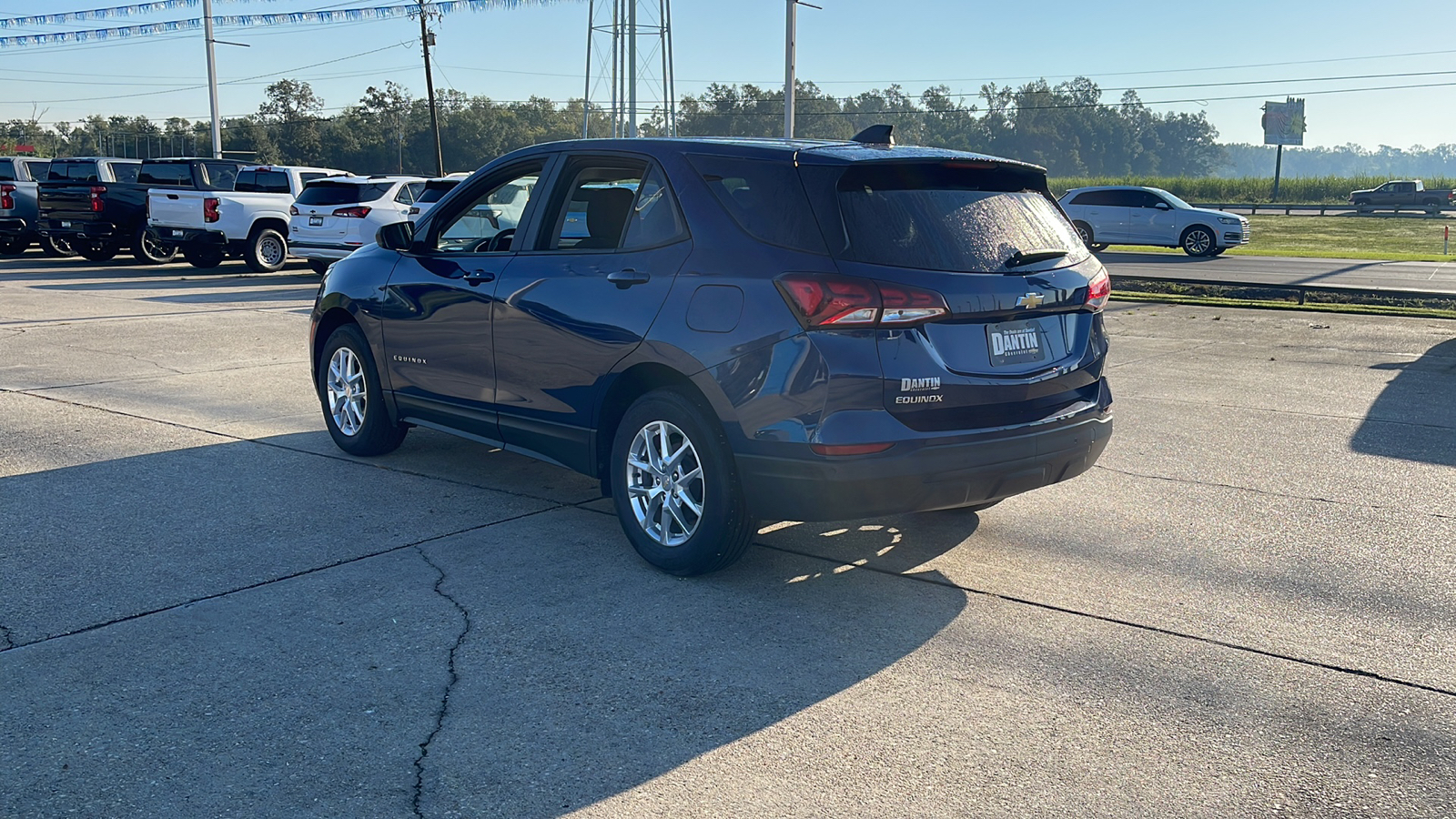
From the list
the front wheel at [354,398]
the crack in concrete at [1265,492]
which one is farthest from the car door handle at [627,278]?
the crack in concrete at [1265,492]

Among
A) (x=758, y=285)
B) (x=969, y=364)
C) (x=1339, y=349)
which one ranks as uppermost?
(x=758, y=285)

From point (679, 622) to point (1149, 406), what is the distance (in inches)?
231

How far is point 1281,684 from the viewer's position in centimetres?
401

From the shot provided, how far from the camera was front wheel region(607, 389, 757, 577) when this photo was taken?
4805mm

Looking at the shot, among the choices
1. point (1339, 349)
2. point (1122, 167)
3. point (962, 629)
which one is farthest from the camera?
point (1122, 167)

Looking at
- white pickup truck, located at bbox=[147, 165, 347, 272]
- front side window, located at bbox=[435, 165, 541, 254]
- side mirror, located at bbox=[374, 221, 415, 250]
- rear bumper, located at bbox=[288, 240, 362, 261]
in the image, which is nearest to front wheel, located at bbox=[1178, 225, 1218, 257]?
white pickup truck, located at bbox=[147, 165, 347, 272]

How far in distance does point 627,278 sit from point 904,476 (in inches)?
57.7

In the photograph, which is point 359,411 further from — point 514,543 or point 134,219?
point 134,219

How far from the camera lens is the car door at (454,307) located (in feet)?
19.6

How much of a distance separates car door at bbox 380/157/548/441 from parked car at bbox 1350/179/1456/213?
62.8 m

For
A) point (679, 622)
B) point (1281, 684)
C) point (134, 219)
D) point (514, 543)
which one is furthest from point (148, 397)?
point (134, 219)

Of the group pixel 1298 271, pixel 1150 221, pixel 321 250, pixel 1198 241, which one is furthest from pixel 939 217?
pixel 1150 221

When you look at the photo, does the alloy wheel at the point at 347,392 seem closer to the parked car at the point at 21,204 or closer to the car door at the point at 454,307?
the car door at the point at 454,307

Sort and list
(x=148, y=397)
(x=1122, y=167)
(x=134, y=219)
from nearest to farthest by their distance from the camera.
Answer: (x=148, y=397) < (x=134, y=219) < (x=1122, y=167)
